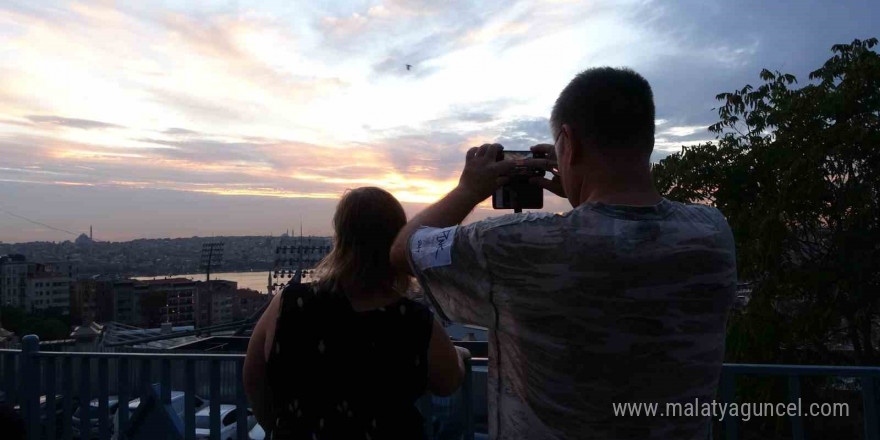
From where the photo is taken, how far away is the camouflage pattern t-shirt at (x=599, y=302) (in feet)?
4.01

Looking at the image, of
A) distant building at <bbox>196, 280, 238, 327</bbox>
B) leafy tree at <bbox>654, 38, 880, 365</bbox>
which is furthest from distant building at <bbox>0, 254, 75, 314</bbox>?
leafy tree at <bbox>654, 38, 880, 365</bbox>

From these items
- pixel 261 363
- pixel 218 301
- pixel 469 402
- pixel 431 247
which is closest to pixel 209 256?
pixel 218 301

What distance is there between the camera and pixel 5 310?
4038cm

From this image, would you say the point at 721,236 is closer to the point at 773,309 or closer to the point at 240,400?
the point at 240,400

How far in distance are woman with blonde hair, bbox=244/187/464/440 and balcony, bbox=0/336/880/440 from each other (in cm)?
75

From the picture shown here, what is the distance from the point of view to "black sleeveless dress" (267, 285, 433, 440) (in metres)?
2.03

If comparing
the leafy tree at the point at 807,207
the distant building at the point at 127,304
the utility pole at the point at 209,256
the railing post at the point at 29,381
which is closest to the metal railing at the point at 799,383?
the railing post at the point at 29,381

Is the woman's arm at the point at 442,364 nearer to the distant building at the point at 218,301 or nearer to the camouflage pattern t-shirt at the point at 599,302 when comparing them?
the camouflage pattern t-shirt at the point at 599,302

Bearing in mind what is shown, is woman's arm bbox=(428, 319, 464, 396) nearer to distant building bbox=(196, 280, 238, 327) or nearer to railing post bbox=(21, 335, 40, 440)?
railing post bbox=(21, 335, 40, 440)

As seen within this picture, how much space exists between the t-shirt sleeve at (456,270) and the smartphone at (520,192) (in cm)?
24

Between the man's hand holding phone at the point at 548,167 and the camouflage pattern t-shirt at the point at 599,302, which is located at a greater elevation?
the man's hand holding phone at the point at 548,167

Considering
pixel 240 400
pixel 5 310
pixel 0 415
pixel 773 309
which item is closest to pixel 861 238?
pixel 773 309

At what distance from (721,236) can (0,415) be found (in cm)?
204

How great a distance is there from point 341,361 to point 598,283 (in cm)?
109
